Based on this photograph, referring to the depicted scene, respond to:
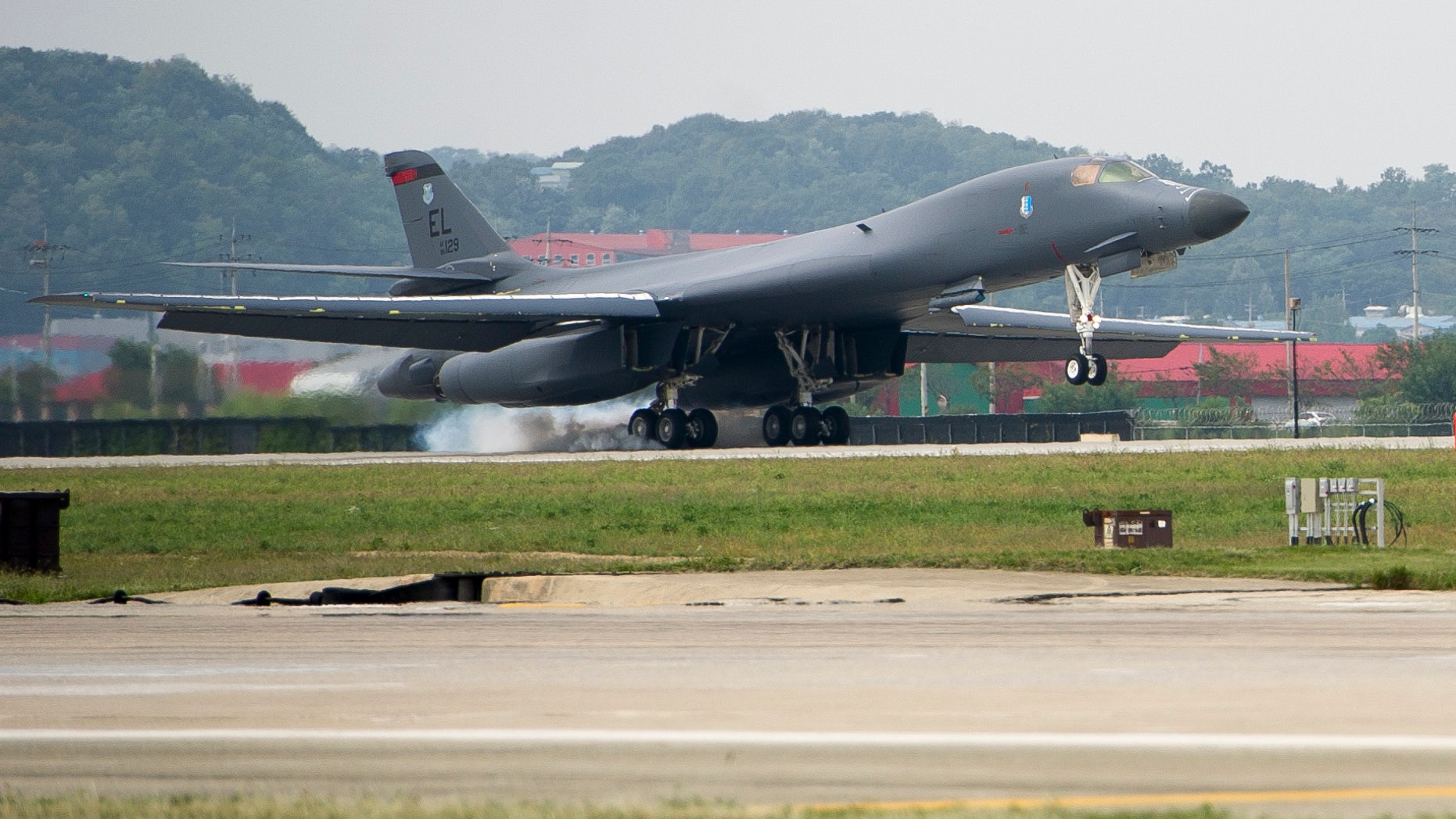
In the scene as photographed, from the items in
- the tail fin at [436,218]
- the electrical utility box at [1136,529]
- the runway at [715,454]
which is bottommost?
the electrical utility box at [1136,529]

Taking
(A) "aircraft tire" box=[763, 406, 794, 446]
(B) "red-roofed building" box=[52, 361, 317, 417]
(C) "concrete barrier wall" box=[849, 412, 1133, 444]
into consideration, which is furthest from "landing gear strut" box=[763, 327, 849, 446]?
(C) "concrete barrier wall" box=[849, 412, 1133, 444]

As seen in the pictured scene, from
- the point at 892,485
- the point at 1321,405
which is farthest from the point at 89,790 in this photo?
the point at 1321,405

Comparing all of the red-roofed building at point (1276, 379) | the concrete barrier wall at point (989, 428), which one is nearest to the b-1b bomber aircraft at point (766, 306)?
the concrete barrier wall at point (989, 428)

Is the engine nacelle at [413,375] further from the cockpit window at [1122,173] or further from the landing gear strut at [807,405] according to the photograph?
the cockpit window at [1122,173]

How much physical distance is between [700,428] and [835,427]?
2888mm

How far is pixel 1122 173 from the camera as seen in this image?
29.8 m

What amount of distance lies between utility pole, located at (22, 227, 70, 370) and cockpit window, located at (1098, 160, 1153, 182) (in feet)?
65.2

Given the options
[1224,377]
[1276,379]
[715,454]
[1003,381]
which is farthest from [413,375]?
[1276,379]

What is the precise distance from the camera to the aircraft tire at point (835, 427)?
37594 millimetres

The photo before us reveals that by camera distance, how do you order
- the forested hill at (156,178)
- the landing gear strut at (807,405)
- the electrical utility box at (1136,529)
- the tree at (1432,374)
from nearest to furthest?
1. the electrical utility box at (1136,529)
2. the landing gear strut at (807,405)
3. the tree at (1432,374)
4. the forested hill at (156,178)

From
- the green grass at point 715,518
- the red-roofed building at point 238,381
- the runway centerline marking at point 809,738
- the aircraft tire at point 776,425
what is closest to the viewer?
the runway centerline marking at point 809,738

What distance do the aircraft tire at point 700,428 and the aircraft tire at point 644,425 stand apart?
94 cm

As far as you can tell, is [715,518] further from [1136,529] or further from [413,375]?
[413,375]

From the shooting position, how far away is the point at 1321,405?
90.1 meters
